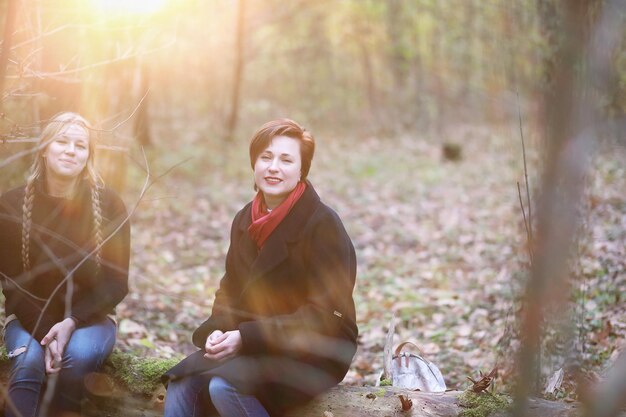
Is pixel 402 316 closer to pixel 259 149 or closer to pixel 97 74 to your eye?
pixel 259 149

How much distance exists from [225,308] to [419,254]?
5452 millimetres

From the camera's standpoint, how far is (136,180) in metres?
12.1

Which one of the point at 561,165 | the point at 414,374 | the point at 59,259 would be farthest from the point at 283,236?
the point at 561,165

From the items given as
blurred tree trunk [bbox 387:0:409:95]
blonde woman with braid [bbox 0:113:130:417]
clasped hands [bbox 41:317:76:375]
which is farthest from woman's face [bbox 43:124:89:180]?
blurred tree trunk [bbox 387:0:409:95]

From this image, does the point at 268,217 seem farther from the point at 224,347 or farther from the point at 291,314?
the point at 224,347

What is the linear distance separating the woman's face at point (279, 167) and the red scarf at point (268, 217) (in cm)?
5

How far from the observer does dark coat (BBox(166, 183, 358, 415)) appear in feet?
9.45

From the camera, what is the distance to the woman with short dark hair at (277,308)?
2869 millimetres

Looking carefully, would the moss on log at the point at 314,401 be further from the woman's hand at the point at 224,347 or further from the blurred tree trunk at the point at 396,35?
the blurred tree trunk at the point at 396,35

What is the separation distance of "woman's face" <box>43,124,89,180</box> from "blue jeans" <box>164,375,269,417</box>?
1.29m

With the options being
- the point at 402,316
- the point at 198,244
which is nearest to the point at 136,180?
the point at 198,244

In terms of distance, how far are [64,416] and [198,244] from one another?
585 centimetres

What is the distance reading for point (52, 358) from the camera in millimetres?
3096

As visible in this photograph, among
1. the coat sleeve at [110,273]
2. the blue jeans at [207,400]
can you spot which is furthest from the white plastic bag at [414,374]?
the coat sleeve at [110,273]
